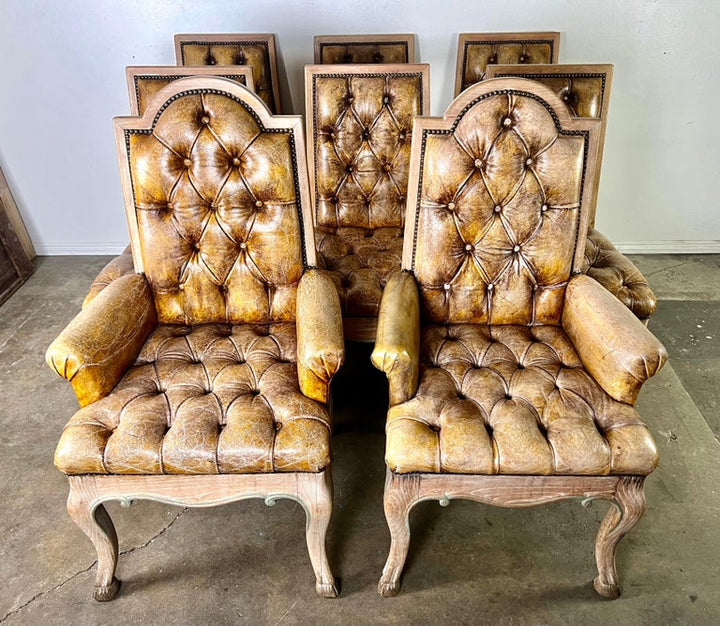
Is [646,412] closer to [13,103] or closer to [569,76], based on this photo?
[569,76]

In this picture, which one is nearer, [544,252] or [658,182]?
[544,252]

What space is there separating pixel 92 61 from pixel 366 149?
1.56 meters

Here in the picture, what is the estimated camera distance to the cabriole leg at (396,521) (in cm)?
123

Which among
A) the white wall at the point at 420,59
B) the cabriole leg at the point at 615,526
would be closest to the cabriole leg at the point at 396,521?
the cabriole leg at the point at 615,526

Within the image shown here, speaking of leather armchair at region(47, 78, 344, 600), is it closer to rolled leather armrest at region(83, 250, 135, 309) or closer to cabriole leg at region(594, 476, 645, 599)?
rolled leather armrest at region(83, 250, 135, 309)

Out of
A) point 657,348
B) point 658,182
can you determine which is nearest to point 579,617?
point 657,348

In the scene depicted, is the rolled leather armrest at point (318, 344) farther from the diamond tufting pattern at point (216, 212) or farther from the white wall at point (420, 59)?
the white wall at point (420, 59)

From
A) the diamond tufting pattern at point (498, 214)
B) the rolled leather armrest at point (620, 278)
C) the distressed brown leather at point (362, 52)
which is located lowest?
the rolled leather armrest at point (620, 278)

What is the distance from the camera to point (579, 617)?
133 centimetres

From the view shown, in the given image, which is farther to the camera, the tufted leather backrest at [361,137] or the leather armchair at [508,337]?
the tufted leather backrest at [361,137]

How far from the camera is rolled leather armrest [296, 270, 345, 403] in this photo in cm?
124

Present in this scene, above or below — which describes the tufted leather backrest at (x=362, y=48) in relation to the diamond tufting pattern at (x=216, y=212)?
above

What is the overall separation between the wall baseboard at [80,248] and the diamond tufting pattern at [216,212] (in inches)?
70.8

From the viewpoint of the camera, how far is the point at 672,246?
9.98 ft
